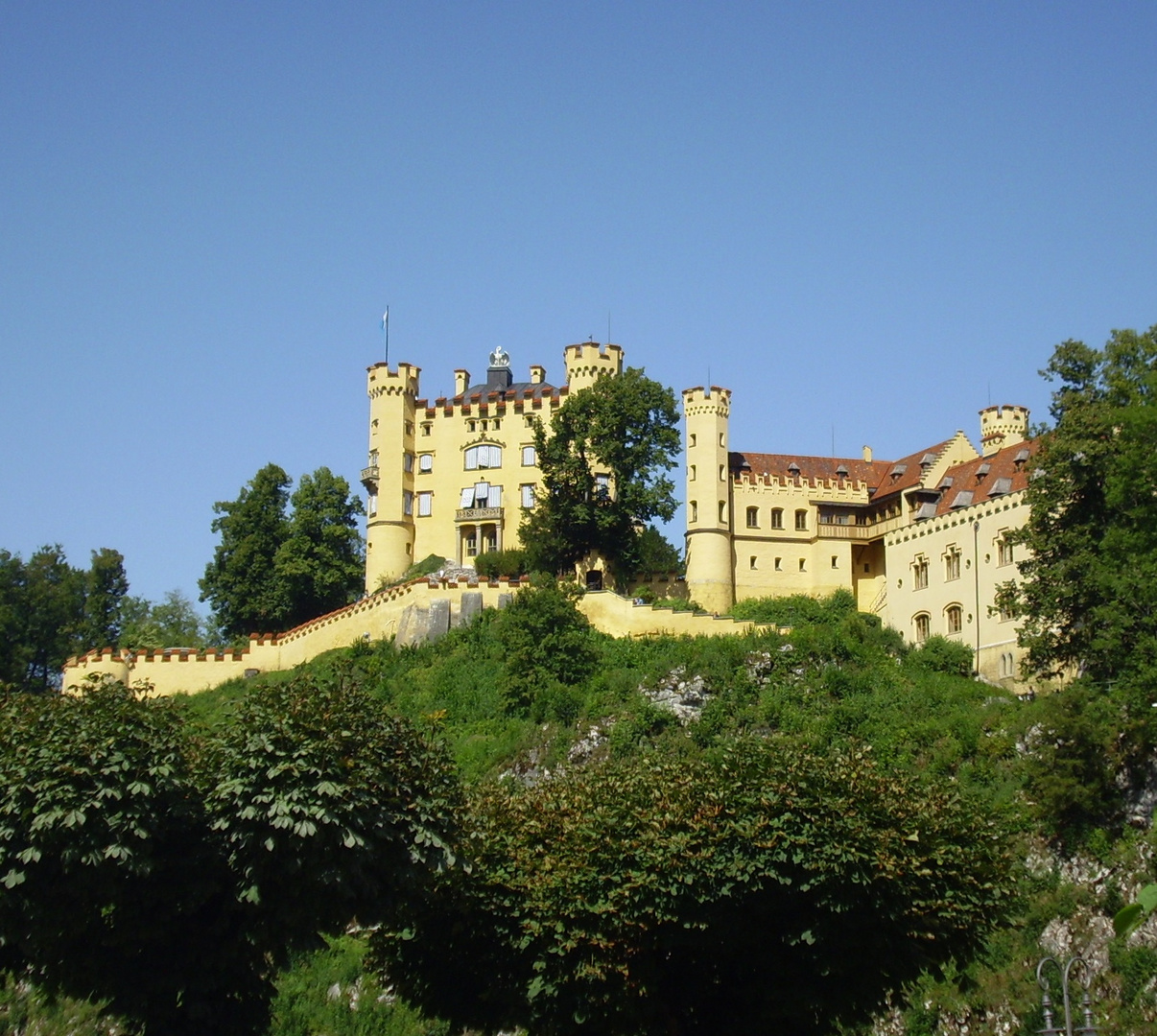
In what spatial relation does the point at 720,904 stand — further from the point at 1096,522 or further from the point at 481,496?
the point at 481,496

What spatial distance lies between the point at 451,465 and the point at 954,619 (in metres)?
28.4

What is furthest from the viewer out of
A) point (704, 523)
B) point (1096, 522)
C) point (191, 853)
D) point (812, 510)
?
point (812, 510)

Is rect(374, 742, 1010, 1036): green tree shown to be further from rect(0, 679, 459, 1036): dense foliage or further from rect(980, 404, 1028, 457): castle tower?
rect(980, 404, 1028, 457): castle tower

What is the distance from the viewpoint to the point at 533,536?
8112cm

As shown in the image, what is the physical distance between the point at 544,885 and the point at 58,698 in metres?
12.1

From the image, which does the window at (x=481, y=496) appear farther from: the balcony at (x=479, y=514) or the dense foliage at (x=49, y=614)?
the dense foliage at (x=49, y=614)

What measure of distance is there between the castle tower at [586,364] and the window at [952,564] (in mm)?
21267

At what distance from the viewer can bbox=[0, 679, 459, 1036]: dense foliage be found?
1458 inches

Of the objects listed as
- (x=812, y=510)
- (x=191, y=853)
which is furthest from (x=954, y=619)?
(x=191, y=853)

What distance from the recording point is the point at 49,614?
98.9 m

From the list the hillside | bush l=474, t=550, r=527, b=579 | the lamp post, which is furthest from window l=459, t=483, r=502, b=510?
the lamp post

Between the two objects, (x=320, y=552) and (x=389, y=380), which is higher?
(x=389, y=380)

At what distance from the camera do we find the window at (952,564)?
73625 mm

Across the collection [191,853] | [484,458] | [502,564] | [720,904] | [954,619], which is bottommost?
[720,904]
